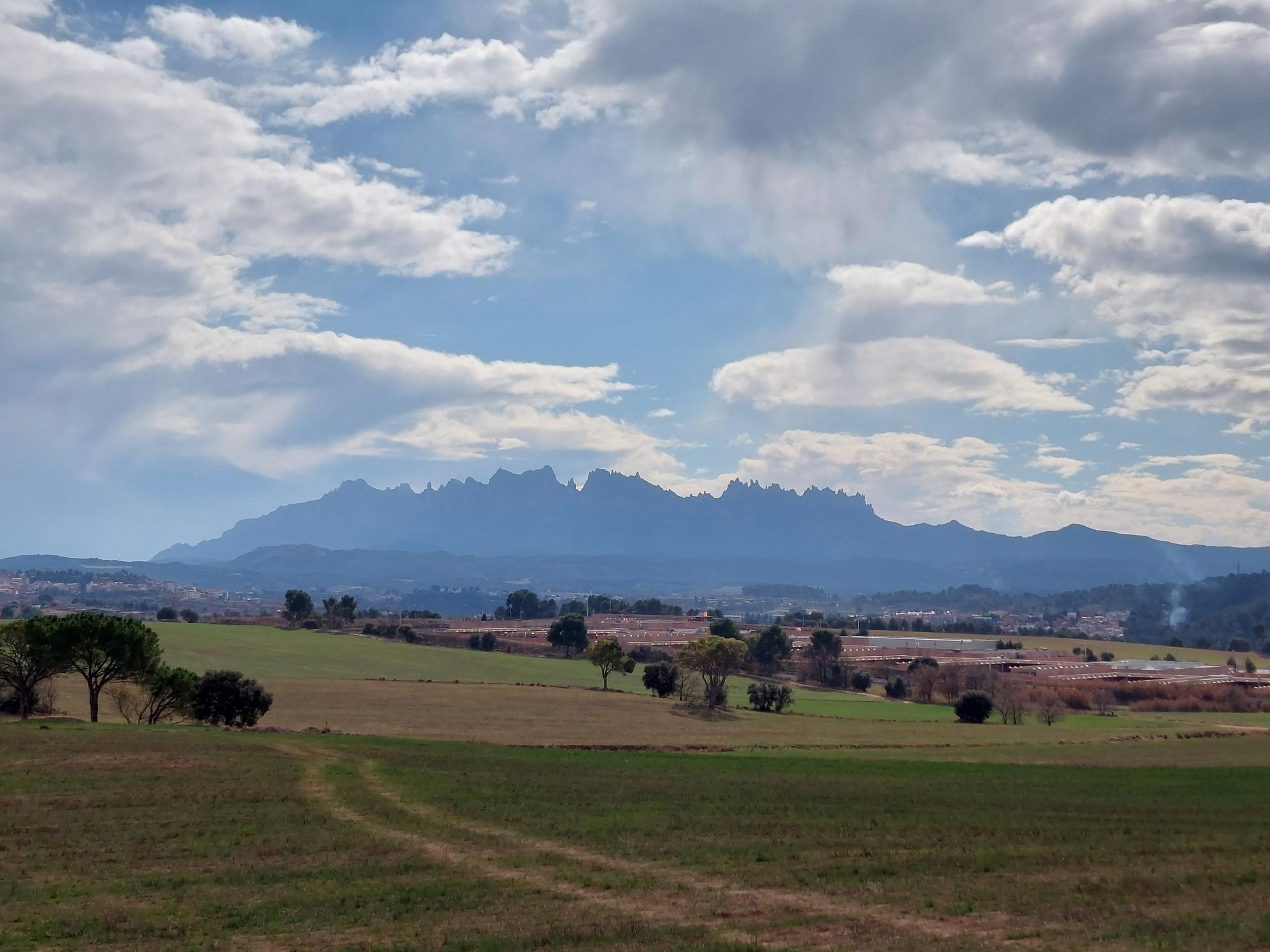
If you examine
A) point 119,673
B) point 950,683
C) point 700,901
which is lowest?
point 950,683

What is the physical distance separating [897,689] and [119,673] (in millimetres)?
104489

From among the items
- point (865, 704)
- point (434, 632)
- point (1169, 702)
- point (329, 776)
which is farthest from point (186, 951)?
point (434, 632)

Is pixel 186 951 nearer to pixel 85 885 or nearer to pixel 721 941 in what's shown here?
pixel 85 885

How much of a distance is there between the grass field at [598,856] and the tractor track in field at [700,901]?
0.10m

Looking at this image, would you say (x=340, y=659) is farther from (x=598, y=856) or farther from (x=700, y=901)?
(x=700, y=901)

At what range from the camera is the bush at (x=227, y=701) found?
7219 cm

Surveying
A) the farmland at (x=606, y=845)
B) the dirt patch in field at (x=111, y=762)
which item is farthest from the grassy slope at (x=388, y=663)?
the dirt patch in field at (x=111, y=762)

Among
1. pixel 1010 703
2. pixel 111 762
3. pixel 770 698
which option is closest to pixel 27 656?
pixel 111 762

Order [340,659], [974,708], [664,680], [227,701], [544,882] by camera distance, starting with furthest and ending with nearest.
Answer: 1. [340,659]
2. [664,680]
3. [974,708]
4. [227,701]
5. [544,882]

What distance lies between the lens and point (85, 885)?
2466 cm

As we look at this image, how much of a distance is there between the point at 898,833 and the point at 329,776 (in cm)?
2492

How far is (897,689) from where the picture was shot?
142750mm

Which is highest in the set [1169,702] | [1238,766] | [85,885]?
[85,885]

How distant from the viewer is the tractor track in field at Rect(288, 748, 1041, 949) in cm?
2062
